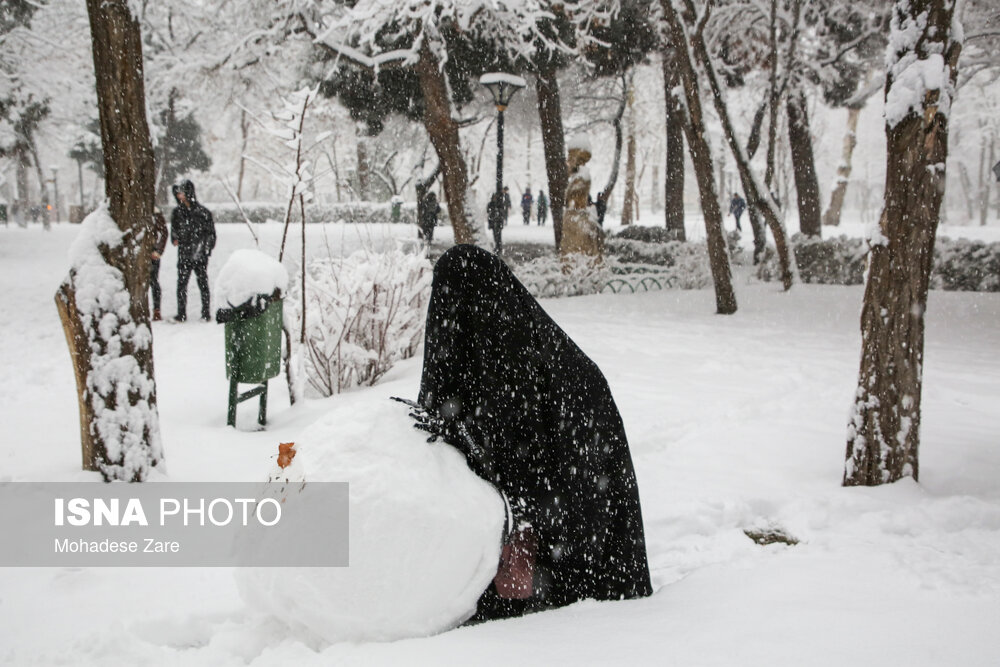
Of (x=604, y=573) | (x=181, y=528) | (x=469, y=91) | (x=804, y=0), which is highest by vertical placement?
(x=804, y=0)

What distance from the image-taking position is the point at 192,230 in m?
9.38

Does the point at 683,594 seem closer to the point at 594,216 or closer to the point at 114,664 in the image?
the point at 114,664

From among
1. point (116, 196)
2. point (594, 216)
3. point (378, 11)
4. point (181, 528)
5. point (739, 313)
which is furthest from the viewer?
point (594, 216)

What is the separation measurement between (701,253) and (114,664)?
13696 millimetres

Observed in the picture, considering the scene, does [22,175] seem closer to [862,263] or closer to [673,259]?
[673,259]

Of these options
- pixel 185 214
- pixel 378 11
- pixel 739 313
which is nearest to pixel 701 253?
pixel 739 313

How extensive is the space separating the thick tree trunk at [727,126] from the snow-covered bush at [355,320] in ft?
16.5

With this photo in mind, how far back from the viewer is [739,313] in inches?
392

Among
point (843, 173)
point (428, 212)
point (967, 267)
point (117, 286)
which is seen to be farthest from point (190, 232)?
point (843, 173)

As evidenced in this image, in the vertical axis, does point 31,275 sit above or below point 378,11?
below

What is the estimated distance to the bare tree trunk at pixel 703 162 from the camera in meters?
8.81

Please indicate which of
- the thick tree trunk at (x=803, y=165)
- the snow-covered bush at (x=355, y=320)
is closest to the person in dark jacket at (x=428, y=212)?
the thick tree trunk at (x=803, y=165)
